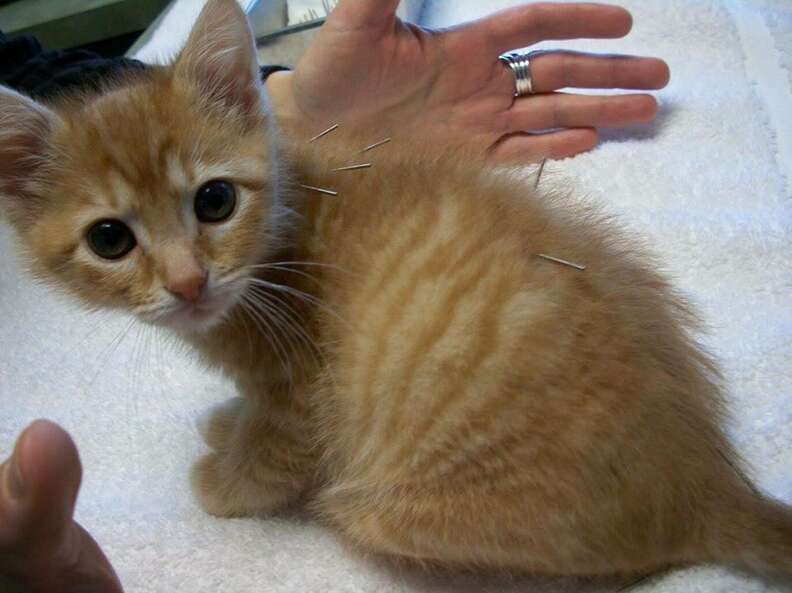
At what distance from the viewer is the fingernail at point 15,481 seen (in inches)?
21.5

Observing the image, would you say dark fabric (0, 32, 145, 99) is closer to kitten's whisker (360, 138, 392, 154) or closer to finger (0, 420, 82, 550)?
kitten's whisker (360, 138, 392, 154)

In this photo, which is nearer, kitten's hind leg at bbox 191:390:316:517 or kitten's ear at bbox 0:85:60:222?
kitten's ear at bbox 0:85:60:222

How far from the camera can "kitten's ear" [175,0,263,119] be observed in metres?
0.92

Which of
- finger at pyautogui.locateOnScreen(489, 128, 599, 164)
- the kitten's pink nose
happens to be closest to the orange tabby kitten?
the kitten's pink nose

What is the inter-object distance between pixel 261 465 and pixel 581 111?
112 centimetres

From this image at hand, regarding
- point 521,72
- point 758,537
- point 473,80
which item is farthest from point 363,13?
point 758,537

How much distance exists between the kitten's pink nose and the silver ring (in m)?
1.15

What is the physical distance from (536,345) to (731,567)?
374 millimetres

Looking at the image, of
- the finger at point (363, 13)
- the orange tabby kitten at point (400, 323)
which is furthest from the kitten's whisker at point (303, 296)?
the finger at point (363, 13)

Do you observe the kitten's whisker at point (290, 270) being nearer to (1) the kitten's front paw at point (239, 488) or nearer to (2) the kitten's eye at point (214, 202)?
(2) the kitten's eye at point (214, 202)

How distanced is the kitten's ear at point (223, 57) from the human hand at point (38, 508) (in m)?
0.56

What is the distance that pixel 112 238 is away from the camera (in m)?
0.87

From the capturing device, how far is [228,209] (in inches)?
35.6

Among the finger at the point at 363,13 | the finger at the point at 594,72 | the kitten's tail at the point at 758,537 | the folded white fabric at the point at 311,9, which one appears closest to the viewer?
the kitten's tail at the point at 758,537
